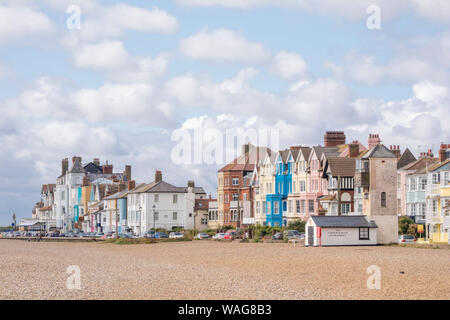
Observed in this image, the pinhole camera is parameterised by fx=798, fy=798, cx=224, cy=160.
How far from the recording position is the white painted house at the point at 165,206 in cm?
10431

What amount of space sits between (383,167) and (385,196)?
2.11m

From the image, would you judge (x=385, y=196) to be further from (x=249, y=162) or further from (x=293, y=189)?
(x=249, y=162)

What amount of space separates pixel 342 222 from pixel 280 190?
30.7 m

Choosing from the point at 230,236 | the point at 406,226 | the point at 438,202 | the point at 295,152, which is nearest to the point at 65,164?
the point at 295,152

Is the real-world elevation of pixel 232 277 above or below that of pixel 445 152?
below

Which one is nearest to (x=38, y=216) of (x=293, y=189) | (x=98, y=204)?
(x=98, y=204)

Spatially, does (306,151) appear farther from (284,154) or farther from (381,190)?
(381,190)

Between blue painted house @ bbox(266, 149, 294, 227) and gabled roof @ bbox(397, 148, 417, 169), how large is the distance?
40.7ft

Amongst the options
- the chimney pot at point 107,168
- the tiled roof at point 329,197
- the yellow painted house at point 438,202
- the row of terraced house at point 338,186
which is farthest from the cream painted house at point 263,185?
the chimney pot at point 107,168

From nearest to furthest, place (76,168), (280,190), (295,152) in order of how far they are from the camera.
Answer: (295,152) → (280,190) → (76,168)

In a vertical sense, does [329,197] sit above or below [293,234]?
above

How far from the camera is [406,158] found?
76.6 m

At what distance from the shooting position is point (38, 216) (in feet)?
577

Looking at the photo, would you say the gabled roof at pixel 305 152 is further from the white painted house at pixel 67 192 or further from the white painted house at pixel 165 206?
the white painted house at pixel 67 192
